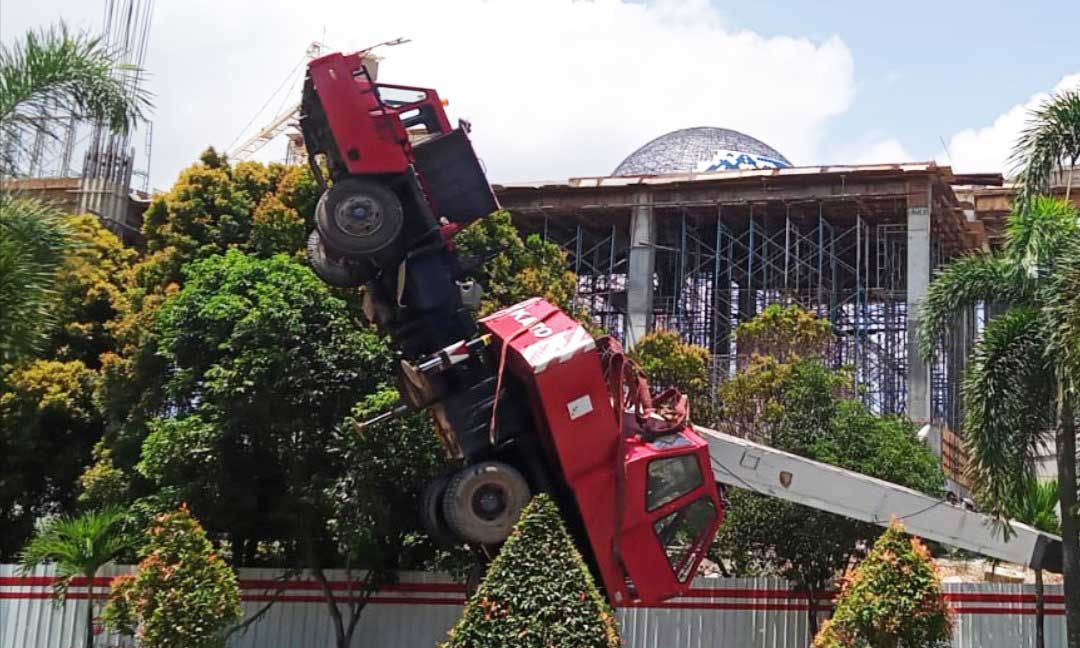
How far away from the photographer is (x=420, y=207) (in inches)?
512

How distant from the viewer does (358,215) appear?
12586mm

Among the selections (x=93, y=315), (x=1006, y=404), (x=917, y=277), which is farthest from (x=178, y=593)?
(x=917, y=277)

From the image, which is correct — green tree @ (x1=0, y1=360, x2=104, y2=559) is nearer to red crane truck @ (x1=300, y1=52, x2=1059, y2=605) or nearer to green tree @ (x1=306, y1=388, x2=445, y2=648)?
green tree @ (x1=306, y1=388, x2=445, y2=648)

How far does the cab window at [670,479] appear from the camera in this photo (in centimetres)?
1298

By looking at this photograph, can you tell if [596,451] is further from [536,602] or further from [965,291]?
[965,291]

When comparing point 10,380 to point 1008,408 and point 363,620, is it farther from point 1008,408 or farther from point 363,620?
point 1008,408

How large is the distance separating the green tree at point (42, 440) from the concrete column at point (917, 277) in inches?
867

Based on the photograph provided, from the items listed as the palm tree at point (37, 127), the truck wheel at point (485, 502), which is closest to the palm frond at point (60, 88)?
the palm tree at point (37, 127)

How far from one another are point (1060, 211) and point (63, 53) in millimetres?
12204

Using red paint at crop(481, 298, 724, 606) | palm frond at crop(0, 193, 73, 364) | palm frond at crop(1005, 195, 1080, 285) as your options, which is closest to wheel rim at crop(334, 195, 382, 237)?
red paint at crop(481, 298, 724, 606)

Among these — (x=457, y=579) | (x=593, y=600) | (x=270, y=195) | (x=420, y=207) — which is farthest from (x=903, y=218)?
(x=593, y=600)

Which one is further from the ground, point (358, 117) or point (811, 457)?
point (358, 117)

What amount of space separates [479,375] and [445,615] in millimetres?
6124

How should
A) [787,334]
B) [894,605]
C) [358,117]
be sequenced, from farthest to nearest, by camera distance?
[787,334] → [894,605] → [358,117]
